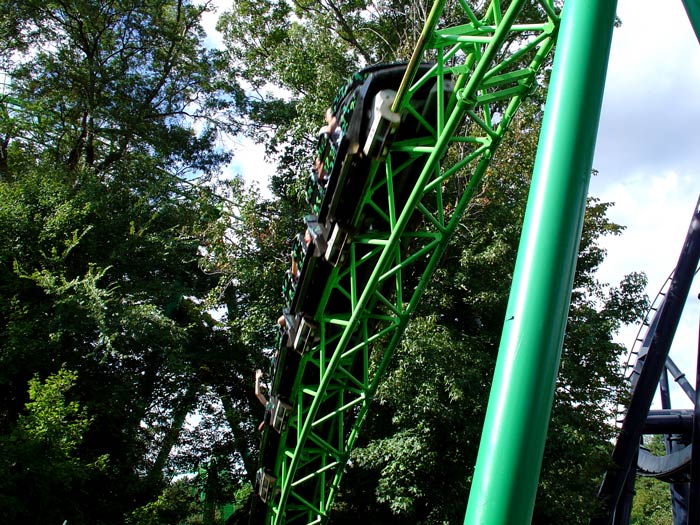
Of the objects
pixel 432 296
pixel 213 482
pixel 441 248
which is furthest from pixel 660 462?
pixel 213 482

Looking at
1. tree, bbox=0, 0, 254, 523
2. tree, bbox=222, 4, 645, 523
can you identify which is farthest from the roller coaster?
tree, bbox=0, 0, 254, 523

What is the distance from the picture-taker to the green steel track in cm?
352

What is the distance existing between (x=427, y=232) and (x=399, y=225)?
531mm

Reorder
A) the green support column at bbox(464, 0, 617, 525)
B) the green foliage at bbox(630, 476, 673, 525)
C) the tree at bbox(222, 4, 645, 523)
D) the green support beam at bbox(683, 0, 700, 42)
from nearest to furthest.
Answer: the green support column at bbox(464, 0, 617, 525) → the green support beam at bbox(683, 0, 700, 42) → the tree at bbox(222, 4, 645, 523) → the green foliage at bbox(630, 476, 673, 525)

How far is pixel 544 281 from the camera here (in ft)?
6.37

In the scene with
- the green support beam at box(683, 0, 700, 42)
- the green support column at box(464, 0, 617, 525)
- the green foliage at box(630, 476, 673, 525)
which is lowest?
the green support column at box(464, 0, 617, 525)

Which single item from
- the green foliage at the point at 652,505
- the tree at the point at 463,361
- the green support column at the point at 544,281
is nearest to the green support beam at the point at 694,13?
the green support column at the point at 544,281

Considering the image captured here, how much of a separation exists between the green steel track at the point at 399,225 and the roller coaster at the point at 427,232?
0.05 feet

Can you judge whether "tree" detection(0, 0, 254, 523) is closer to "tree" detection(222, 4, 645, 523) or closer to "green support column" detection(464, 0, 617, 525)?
"tree" detection(222, 4, 645, 523)

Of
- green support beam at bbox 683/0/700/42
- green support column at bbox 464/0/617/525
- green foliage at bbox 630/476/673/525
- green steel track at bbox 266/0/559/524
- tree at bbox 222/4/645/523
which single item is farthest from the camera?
green foliage at bbox 630/476/673/525

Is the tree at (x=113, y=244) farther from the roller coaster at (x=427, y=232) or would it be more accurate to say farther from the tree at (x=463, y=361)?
the roller coaster at (x=427, y=232)

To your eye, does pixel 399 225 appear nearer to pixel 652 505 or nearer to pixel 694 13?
pixel 694 13

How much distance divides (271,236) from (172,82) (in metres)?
6.64

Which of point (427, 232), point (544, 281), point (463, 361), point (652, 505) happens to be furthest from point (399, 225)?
point (652, 505)
